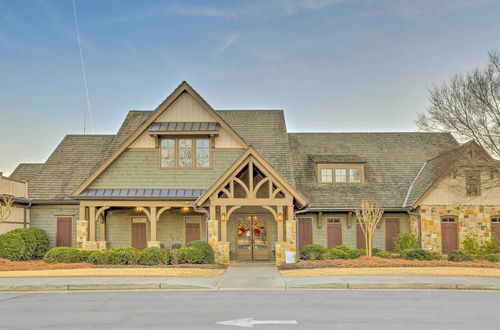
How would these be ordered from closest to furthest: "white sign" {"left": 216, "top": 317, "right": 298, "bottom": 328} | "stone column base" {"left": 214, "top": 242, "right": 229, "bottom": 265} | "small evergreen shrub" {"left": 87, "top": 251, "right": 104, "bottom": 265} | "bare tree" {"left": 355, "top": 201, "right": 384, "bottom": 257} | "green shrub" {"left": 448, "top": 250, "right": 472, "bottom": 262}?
"white sign" {"left": 216, "top": 317, "right": 298, "bottom": 328}, "small evergreen shrub" {"left": 87, "top": 251, "right": 104, "bottom": 265}, "green shrub" {"left": 448, "top": 250, "right": 472, "bottom": 262}, "stone column base" {"left": 214, "top": 242, "right": 229, "bottom": 265}, "bare tree" {"left": 355, "top": 201, "right": 384, "bottom": 257}

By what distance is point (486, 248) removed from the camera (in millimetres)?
22547

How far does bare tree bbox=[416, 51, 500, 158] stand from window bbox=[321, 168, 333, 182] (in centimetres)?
682

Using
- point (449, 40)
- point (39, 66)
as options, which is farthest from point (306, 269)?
point (39, 66)

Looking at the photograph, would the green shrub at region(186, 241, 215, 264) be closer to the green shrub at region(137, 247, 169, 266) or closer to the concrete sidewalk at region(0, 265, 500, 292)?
the green shrub at region(137, 247, 169, 266)

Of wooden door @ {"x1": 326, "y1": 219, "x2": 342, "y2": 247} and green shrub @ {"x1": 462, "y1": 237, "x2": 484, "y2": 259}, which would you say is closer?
green shrub @ {"x1": 462, "y1": 237, "x2": 484, "y2": 259}

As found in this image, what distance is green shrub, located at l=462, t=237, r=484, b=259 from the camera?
2180 cm

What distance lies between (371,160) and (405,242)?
5865 mm

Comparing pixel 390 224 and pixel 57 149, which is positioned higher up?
pixel 57 149

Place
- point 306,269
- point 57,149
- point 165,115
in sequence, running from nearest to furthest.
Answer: point 306,269 → point 165,115 → point 57,149

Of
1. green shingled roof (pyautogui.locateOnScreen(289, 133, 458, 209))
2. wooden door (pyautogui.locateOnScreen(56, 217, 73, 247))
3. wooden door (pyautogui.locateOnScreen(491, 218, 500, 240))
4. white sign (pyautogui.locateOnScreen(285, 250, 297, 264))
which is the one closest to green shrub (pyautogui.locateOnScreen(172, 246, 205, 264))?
white sign (pyautogui.locateOnScreen(285, 250, 297, 264))

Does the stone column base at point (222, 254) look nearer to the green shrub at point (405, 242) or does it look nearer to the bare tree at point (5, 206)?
the green shrub at point (405, 242)

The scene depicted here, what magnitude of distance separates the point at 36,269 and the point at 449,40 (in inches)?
815

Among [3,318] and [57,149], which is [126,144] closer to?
[57,149]

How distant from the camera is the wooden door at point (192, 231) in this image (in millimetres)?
24438
